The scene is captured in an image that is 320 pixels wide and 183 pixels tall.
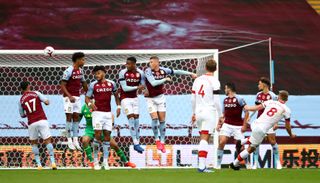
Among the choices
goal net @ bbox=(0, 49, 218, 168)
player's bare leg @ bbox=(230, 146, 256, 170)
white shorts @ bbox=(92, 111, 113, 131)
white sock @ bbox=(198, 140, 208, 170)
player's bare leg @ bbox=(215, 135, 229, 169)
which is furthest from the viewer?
goal net @ bbox=(0, 49, 218, 168)

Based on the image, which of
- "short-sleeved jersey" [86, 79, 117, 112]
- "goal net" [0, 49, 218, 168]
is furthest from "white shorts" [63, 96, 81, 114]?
"goal net" [0, 49, 218, 168]

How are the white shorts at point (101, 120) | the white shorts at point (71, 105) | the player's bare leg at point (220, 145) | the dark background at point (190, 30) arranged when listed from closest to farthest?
1. the white shorts at point (101, 120)
2. the white shorts at point (71, 105)
3. the player's bare leg at point (220, 145)
4. the dark background at point (190, 30)

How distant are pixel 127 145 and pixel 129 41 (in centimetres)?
321

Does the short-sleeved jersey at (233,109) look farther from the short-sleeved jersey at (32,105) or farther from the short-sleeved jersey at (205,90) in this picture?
the short-sleeved jersey at (32,105)

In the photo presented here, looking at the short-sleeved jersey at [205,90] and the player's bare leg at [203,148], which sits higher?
the short-sleeved jersey at [205,90]

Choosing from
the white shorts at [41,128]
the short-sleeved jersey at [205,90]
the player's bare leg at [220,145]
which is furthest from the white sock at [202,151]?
the white shorts at [41,128]

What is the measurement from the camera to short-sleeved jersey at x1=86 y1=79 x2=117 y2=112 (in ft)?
42.0

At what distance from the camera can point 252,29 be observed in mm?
20000

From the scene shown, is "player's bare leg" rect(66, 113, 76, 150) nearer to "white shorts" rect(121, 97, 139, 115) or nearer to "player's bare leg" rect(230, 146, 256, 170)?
"white shorts" rect(121, 97, 139, 115)

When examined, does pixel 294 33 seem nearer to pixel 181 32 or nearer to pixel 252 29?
pixel 252 29

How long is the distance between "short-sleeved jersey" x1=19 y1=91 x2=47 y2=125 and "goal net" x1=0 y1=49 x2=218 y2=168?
1.31 m

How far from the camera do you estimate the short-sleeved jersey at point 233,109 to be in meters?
14.2

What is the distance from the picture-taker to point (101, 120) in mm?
12758

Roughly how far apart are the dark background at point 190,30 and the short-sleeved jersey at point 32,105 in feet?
20.4
